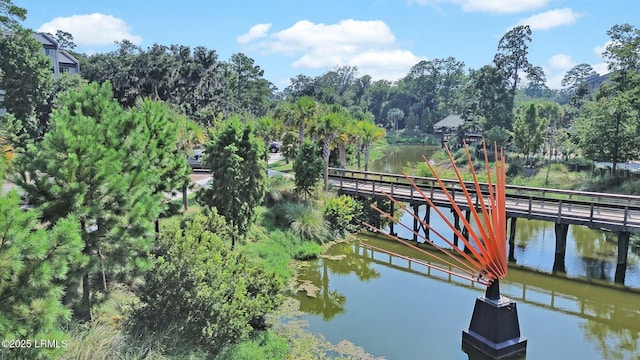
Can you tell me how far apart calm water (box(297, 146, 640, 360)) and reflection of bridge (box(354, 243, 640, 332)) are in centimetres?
3

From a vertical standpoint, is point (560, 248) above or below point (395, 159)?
below

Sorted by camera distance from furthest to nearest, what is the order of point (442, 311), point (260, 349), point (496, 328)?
point (442, 311)
point (496, 328)
point (260, 349)

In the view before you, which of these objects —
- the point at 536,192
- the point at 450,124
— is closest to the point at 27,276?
the point at 536,192

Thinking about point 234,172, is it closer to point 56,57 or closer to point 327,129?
point 327,129

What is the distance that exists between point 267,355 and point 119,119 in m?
6.20

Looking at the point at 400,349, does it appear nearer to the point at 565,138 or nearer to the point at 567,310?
the point at 567,310

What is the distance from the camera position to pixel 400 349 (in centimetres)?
1158

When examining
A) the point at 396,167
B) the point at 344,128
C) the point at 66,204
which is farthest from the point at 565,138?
the point at 66,204

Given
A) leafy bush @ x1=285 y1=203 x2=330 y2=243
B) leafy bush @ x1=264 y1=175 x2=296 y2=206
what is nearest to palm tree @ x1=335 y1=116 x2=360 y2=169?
leafy bush @ x1=264 y1=175 x2=296 y2=206

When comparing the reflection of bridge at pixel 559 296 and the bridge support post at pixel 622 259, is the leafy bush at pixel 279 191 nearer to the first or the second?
the reflection of bridge at pixel 559 296

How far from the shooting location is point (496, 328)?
10828 mm

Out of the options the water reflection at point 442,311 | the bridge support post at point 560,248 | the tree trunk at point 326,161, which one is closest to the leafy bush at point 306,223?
the water reflection at point 442,311

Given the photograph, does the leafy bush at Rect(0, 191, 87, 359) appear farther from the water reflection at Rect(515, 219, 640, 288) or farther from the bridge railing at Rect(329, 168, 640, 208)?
the water reflection at Rect(515, 219, 640, 288)

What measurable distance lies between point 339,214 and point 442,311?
327 inches
